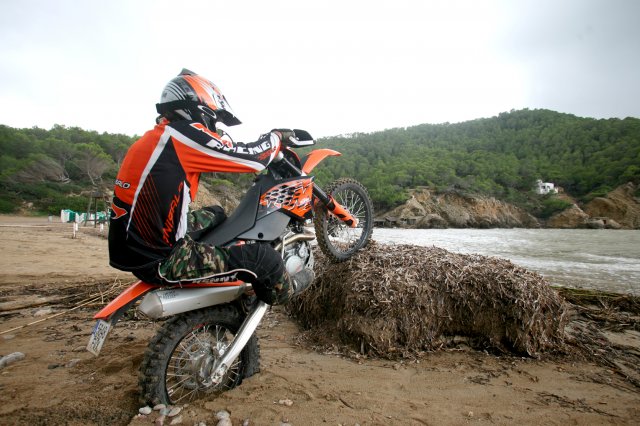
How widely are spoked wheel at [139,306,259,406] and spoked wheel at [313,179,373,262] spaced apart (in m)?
1.62

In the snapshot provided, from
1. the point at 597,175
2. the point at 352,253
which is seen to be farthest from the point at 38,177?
the point at 597,175

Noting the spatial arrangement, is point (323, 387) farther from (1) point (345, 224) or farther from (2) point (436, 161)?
(2) point (436, 161)

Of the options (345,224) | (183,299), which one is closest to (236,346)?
(183,299)

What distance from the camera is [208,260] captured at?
2080mm

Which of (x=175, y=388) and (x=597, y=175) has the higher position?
(x=597, y=175)

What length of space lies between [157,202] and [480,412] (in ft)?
7.94

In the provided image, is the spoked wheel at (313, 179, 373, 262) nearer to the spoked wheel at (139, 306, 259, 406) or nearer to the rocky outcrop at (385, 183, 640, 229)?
the spoked wheel at (139, 306, 259, 406)

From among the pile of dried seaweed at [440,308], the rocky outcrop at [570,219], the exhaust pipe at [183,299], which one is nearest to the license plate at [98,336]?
the exhaust pipe at [183,299]

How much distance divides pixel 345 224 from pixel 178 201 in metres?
2.49

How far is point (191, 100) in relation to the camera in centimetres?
223

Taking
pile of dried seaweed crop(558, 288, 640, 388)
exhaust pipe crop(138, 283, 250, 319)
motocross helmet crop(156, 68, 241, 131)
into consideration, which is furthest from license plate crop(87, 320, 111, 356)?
pile of dried seaweed crop(558, 288, 640, 388)

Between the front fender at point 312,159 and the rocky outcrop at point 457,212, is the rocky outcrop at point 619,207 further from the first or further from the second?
the front fender at point 312,159

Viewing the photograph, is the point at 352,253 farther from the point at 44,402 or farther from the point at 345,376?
the point at 44,402

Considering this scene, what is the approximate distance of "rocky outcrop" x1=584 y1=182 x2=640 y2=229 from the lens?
1908 inches
